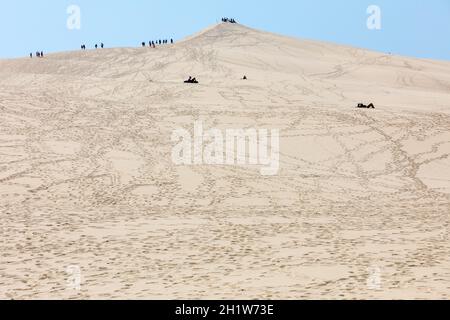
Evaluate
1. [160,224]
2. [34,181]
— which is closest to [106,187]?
[34,181]

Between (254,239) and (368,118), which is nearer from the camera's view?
(254,239)

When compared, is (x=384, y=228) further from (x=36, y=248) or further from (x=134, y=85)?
(x=134, y=85)

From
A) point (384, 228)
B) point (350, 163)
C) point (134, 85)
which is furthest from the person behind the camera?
point (134, 85)
